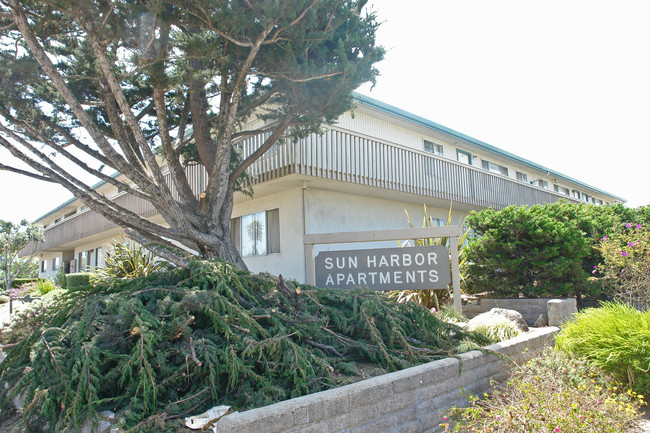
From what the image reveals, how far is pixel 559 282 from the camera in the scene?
8859mm

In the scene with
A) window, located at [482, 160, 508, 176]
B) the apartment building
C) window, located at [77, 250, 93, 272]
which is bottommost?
window, located at [77, 250, 93, 272]

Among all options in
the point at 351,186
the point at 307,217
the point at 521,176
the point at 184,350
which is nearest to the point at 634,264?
the point at 351,186

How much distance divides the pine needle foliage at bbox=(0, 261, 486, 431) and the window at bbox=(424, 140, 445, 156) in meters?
13.6

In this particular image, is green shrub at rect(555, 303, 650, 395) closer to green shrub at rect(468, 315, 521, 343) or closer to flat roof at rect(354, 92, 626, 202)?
green shrub at rect(468, 315, 521, 343)

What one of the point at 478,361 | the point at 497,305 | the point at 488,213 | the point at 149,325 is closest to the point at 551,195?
the point at 488,213

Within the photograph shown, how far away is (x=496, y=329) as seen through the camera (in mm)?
6188

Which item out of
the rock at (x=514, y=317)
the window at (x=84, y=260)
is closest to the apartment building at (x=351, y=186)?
the rock at (x=514, y=317)

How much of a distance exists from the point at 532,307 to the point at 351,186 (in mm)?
5219

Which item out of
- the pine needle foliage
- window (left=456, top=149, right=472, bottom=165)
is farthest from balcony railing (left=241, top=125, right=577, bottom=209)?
the pine needle foliage

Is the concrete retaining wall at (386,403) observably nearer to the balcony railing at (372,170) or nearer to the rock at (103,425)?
the rock at (103,425)

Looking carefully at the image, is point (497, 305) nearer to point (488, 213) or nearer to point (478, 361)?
point (488, 213)

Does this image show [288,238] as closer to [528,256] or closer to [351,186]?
[351,186]

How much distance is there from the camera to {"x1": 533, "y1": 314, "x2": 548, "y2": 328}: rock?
747cm

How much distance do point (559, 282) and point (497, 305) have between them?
136cm
